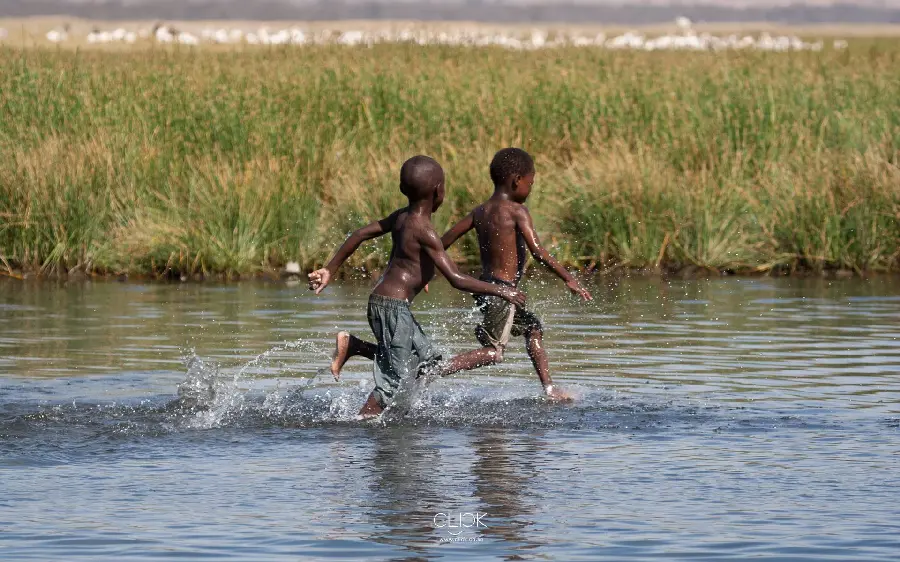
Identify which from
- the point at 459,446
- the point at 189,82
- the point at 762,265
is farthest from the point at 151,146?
the point at 459,446

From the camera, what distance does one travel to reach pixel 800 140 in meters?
21.4

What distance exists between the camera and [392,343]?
34.0ft

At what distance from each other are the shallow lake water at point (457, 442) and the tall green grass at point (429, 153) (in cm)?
359

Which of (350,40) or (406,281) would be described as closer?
(406,281)

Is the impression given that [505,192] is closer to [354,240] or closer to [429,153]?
[354,240]

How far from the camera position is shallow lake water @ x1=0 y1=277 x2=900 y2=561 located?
23.8ft

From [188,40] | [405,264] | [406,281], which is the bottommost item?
[406,281]

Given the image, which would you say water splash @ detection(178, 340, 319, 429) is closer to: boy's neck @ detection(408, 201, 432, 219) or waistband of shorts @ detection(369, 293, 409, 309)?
waistband of shorts @ detection(369, 293, 409, 309)

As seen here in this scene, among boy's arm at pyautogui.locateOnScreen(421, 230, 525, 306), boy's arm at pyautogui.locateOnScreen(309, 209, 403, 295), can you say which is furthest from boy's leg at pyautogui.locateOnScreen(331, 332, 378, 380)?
boy's arm at pyautogui.locateOnScreen(421, 230, 525, 306)

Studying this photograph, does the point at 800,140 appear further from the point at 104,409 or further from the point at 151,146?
the point at 104,409

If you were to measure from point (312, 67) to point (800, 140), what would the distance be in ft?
26.4

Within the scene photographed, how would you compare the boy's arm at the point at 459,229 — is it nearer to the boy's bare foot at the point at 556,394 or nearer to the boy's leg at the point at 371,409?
the boy's bare foot at the point at 556,394

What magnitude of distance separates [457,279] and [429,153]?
12313 mm

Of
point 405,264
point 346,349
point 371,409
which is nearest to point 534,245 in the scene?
point 405,264
